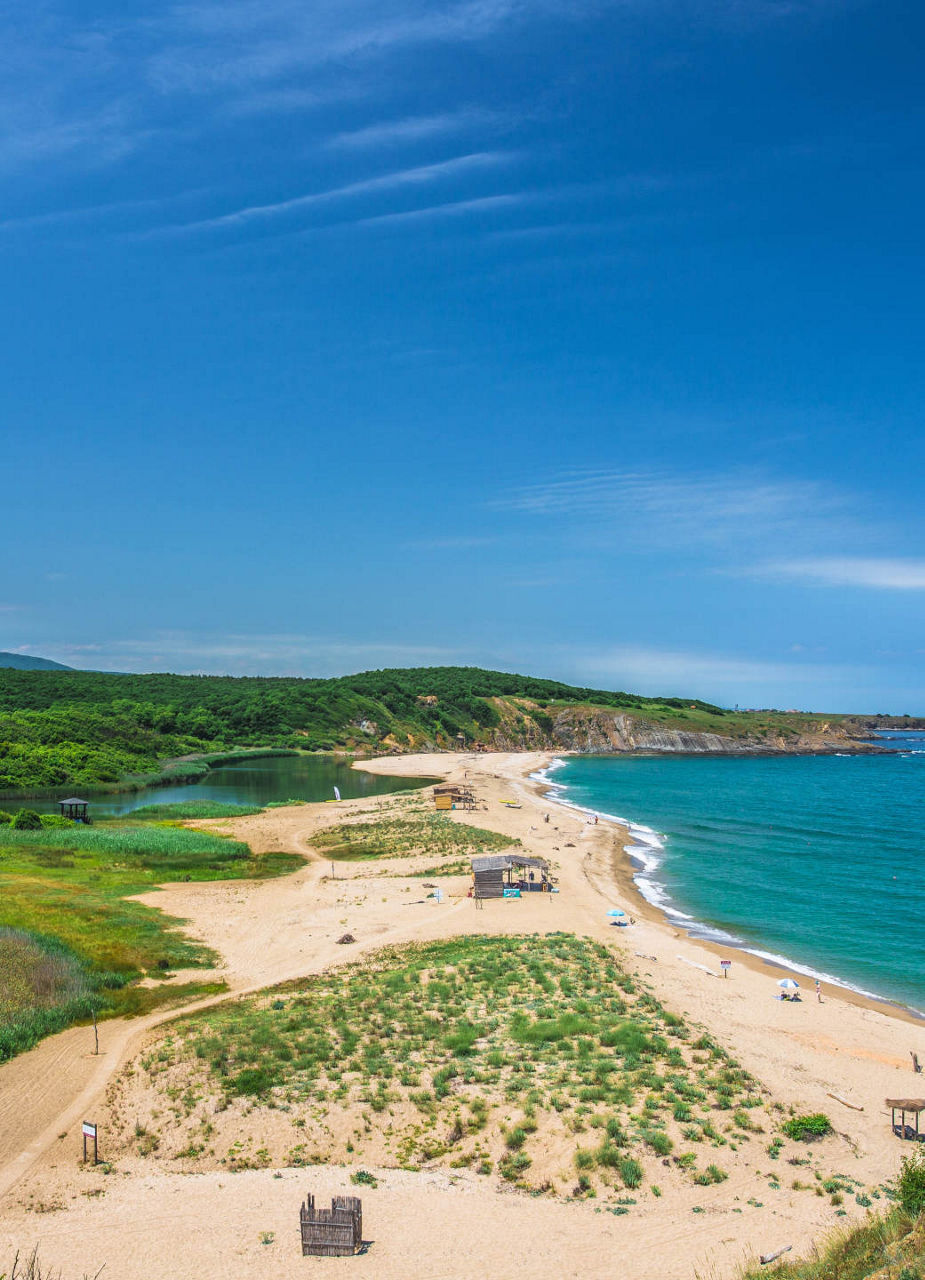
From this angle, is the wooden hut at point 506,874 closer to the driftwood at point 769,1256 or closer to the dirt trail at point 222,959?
the dirt trail at point 222,959

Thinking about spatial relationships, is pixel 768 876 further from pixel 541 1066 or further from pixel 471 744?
pixel 471 744

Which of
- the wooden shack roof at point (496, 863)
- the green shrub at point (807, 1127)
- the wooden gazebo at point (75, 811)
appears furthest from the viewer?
the wooden gazebo at point (75, 811)

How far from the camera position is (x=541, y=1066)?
73.3ft

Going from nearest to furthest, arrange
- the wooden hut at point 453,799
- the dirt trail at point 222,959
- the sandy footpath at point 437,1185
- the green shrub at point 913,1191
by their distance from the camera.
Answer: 1. the green shrub at point 913,1191
2. the sandy footpath at point 437,1185
3. the dirt trail at point 222,959
4. the wooden hut at point 453,799

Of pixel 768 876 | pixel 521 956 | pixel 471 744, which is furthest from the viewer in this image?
pixel 471 744

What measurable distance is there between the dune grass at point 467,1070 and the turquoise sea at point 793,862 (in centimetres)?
1582

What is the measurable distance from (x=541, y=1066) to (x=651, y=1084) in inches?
120

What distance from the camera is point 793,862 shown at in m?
61.0

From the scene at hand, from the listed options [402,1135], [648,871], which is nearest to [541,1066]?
[402,1135]

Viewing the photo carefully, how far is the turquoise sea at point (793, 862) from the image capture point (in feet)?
130

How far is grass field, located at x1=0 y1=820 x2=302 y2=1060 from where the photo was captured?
27.4 meters

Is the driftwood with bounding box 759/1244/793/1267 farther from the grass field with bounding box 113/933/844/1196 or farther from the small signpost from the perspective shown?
the small signpost

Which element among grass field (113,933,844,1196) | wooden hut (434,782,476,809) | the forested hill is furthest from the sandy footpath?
the forested hill

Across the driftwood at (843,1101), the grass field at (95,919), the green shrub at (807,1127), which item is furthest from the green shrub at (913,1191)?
the grass field at (95,919)
